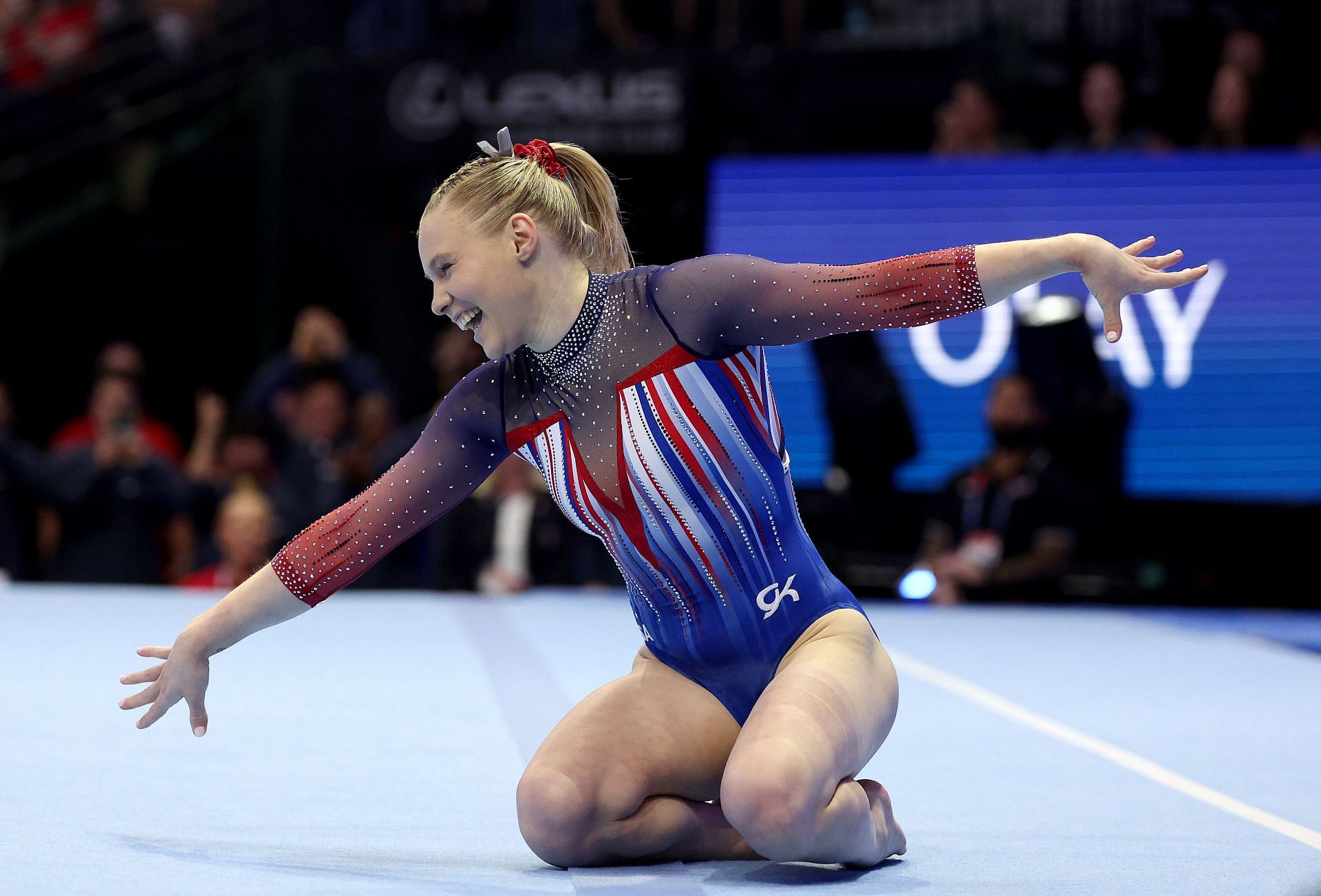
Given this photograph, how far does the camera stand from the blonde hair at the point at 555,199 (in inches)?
103

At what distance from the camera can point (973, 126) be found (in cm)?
A: 818

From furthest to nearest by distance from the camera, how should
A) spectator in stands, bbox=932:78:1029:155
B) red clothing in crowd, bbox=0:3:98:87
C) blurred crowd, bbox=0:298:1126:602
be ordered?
1. red clothing in crowd, bbox=0:3:98:87
2. spectator in stands, bbox=932:78:1029:155
3. blurred crowd, bbox=0:298:1126:602

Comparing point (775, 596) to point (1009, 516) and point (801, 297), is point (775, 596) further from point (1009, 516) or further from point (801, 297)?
point (1009, 516)

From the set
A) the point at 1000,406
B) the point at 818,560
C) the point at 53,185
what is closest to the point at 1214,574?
the point at 1000,406

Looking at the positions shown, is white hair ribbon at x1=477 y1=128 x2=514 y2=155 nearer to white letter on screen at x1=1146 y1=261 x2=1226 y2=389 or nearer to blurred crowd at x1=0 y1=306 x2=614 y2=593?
blurred crowd at x1=0 y1=306 x2=614 y2=593

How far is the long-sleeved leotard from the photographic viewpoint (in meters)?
2.61

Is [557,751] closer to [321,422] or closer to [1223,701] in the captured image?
[1223,701]

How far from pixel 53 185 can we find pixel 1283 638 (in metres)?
6.94

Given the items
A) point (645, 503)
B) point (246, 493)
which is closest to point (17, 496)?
point (246, 493)

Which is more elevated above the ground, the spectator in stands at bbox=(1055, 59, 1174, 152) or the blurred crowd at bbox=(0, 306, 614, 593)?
the spectator in stands at bbox=(1055, 59, 1174, 152)

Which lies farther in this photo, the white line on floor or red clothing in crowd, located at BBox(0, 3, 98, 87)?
red clothing in crowd, located at BBox(0, 3, 98, 87)

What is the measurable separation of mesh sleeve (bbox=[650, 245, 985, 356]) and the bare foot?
0.77 m

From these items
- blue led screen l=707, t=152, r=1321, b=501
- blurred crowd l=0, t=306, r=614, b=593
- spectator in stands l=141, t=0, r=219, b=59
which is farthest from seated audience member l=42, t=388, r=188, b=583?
blue led screen l=707, t=152, r=1321, b=501

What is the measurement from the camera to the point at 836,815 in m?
2.42
